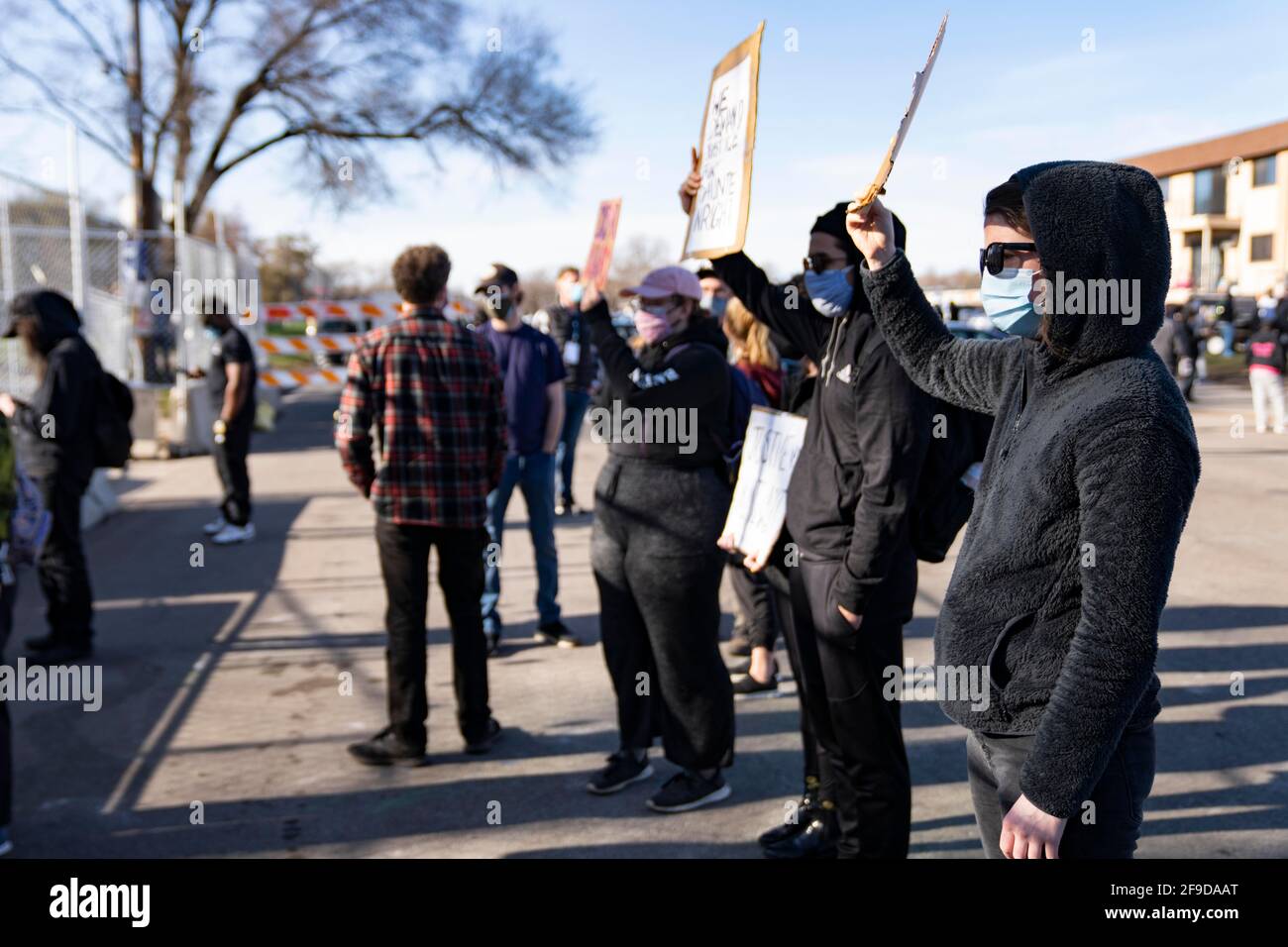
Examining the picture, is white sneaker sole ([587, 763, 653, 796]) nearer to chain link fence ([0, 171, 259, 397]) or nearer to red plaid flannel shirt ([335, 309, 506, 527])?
red plaid flannel shirt ([335, 309, 506, 527])

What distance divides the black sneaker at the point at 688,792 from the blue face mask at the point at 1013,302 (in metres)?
2.80

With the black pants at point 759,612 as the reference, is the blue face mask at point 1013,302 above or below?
above

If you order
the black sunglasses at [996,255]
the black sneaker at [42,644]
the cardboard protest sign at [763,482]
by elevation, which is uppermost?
the black sunglasses at [996,255]

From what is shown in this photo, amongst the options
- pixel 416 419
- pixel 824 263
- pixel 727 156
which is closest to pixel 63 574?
pixel 416 419

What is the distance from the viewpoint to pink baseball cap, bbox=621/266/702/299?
15.1ft

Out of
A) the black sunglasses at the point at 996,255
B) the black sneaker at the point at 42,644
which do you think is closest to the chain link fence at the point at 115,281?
the black sneaker at the point at 42,644

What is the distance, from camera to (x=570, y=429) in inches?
428

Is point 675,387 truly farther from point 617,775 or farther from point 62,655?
point 62,655

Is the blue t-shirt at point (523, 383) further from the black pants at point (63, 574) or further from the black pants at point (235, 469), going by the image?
the black pants at point (235, 469)

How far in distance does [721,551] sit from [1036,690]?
252 centimetres

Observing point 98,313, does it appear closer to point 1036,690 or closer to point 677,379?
point 677,379

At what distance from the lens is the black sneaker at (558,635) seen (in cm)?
688

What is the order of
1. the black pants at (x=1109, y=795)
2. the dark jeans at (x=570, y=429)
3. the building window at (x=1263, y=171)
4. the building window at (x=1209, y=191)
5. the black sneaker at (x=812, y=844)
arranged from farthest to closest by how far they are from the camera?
the building window at (x=1209, y=191), the building window at (x=1263, y=171), the dark jeans at (x=570, y=429), the black sneaker at (x=812, y=844), the black pants at (x=1109, y=795)
